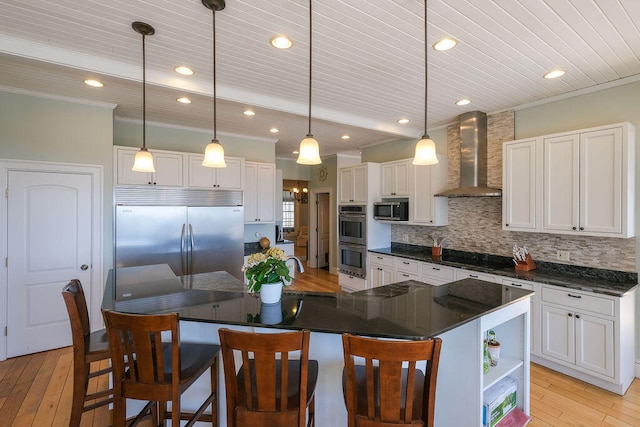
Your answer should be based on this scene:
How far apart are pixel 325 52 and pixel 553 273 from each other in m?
3.24

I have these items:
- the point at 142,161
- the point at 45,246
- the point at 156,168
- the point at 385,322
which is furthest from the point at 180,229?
the point at 385,322

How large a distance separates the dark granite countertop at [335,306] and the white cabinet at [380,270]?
Result: 2205 mm

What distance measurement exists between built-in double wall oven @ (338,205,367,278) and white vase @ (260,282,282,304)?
3.32 m

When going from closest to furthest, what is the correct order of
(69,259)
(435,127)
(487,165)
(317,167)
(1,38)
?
(1,38), (69,259), (487,165), (435,127), (317,167)

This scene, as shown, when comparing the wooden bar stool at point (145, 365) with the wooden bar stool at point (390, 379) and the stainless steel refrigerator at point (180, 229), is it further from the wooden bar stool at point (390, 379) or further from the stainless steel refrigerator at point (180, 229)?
the stainless steel refrigerator at point (180, 229)

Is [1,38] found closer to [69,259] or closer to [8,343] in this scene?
[69,259]

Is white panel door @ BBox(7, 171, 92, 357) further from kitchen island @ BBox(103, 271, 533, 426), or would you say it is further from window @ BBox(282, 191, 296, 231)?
window @ BBox(282, 191, 296, 231)

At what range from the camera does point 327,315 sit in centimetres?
173

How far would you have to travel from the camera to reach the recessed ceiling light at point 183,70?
107 inches

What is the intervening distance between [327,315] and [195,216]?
121 inches

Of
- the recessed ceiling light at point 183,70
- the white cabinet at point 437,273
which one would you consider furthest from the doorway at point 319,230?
the recessed ceiling light at point 183,70

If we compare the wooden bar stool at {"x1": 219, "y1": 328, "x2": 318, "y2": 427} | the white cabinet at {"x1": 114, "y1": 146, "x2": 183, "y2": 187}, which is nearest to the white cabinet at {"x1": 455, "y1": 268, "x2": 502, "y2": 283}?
the wooden bar stool at {"x1": 219, "y1": 328, "x2": 318, "y2": 427}

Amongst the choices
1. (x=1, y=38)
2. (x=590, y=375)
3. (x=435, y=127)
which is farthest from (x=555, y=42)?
(x=1, y=38)

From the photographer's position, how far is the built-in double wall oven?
16.8 feet
